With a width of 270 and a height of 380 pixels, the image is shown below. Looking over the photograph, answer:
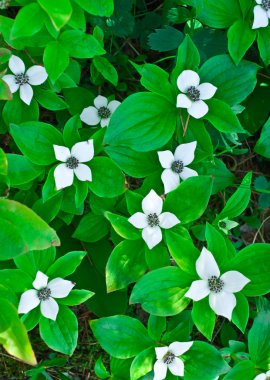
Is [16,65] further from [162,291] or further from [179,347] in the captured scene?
[179,347]

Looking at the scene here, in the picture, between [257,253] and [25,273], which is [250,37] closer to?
[257,253]

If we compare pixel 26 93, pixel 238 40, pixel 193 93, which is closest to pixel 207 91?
pixel 193 93

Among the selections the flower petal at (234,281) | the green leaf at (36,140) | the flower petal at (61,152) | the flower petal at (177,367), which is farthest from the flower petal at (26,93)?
the flower petal at (177,367)

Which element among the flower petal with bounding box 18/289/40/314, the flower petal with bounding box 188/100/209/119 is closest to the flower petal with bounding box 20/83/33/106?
the flower petal with bounding box 188/100/209/119

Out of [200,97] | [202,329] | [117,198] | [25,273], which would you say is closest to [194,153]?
[200,97]

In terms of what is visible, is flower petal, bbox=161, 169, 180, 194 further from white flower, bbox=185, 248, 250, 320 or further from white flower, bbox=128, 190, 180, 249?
white flower, bbox=185, 248, 250, 320

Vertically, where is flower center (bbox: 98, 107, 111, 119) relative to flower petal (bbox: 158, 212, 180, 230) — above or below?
above
